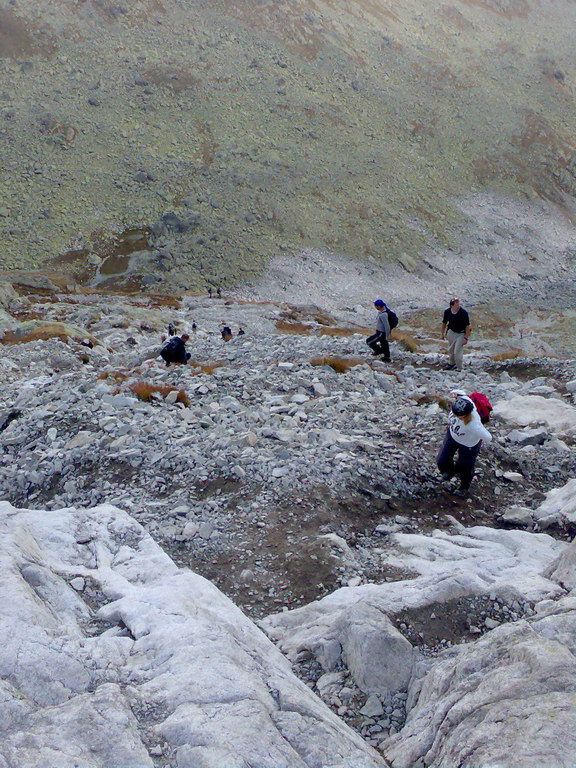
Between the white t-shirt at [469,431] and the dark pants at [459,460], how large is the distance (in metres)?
0.17

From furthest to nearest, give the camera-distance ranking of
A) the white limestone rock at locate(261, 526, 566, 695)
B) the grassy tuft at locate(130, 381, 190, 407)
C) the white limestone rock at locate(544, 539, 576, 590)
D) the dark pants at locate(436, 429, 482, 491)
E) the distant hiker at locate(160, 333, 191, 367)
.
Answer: the distant hiker at locate(160, 333, 191, 367) < the grassy tuft at locate(130, 381, 190, 407) < the dark pants at locate(436, 429, 482, 491) < the white limestone rock at locate(544, 539, 576, 590) < the white limestone rock at locate(261, 526, 566, 695)

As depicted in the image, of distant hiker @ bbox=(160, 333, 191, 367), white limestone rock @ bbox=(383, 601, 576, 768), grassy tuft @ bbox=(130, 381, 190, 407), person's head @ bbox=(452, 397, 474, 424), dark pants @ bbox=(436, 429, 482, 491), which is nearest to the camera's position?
white limestone rock @ bbox=(383, 601, 576, 768)

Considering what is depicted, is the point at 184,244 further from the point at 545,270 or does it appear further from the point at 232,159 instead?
the point at 545,270

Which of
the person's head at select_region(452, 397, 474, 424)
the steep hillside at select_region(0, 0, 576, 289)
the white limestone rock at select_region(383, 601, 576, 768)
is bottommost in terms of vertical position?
the steep hillside at select_region(0, 0, 576, 289)

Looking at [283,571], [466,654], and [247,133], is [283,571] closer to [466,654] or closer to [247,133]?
[466,654]

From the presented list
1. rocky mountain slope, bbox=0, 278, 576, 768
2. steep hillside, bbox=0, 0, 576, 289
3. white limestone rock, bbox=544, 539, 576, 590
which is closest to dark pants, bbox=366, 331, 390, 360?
rocky mountain slope, bbox=0, 278, 576, 768

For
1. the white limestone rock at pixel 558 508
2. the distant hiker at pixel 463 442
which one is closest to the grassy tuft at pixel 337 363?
the distant hiker at pixel 463 442

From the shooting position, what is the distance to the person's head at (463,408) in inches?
384

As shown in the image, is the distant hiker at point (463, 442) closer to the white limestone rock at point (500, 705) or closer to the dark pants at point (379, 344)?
the white limestone rock at point (500, 705)

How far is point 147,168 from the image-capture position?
5797 cm

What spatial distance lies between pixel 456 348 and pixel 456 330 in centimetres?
99

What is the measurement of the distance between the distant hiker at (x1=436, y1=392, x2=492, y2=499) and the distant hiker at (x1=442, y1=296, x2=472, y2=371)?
714 centimetres

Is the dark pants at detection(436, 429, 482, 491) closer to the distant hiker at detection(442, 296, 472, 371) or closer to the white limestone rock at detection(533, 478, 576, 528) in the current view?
the white limestone rock at detection(533, 478, 576, 528)

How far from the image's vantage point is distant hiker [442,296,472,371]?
17.5m
